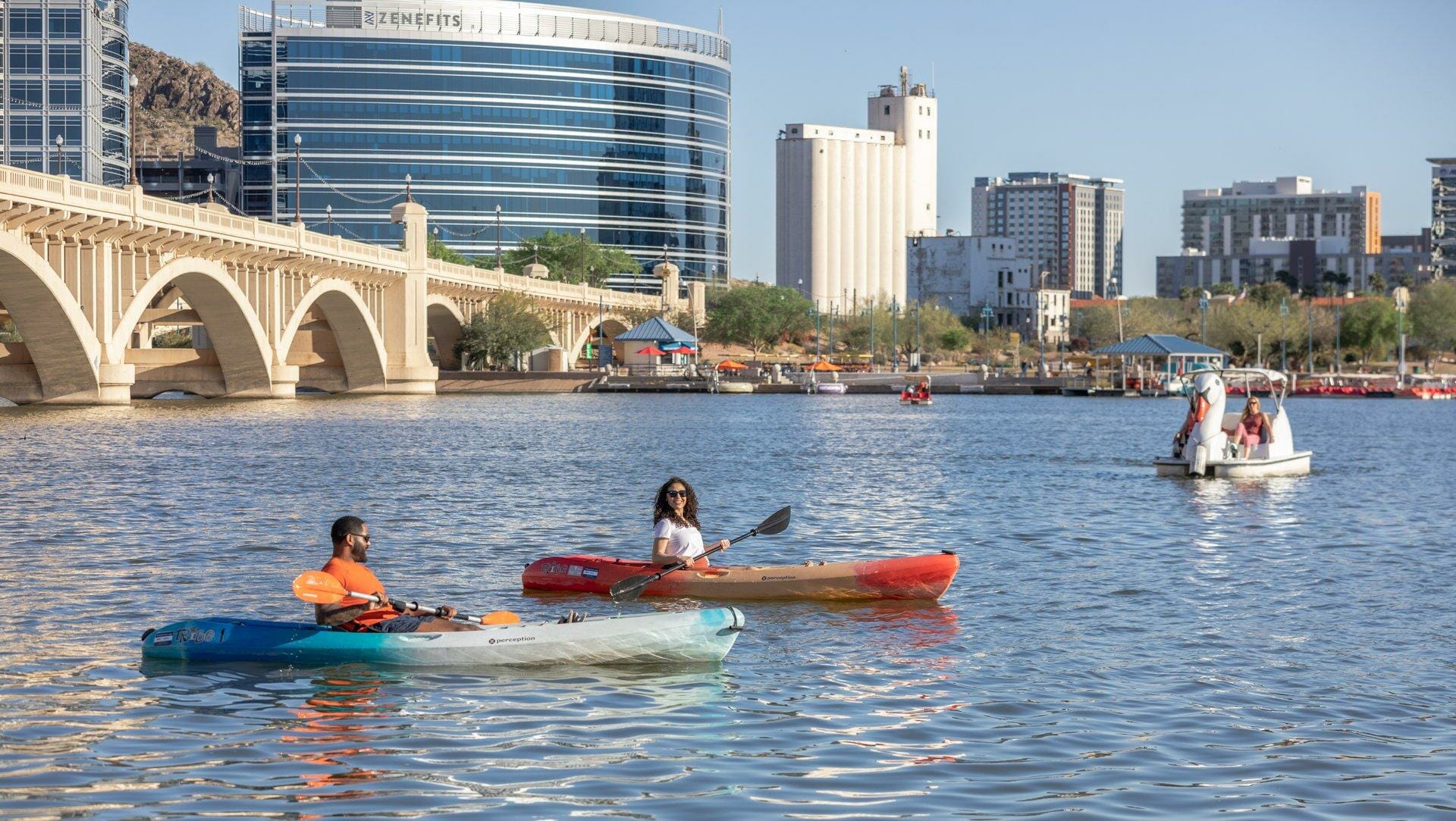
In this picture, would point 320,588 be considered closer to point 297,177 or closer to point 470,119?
point 297,177

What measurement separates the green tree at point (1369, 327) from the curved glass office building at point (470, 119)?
64.9m

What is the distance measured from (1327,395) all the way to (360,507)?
108m

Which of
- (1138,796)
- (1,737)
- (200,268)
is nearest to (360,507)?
(1,737)

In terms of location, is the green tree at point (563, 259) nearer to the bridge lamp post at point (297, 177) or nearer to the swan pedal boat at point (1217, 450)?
the bridge lamp post at point (297, 177)

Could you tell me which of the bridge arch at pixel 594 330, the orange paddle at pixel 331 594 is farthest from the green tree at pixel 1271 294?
the orange paddle at pixel 331 594

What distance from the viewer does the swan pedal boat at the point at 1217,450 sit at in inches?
1630

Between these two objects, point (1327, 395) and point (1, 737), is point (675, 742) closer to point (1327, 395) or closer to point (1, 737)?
point (1, 737)

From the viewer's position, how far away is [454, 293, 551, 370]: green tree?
11688cm

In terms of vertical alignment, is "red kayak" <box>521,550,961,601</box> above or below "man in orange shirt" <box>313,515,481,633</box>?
below

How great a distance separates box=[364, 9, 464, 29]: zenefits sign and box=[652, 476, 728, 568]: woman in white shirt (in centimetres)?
15409

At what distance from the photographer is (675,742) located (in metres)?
13.3

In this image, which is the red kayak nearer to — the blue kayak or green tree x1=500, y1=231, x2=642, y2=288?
the blue kayak

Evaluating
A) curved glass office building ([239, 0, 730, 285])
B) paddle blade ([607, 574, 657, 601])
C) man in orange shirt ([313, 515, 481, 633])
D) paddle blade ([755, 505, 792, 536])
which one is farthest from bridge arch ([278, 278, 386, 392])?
man in orange shirt ([313, 515, 481, 633])

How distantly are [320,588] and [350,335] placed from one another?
277 ft
